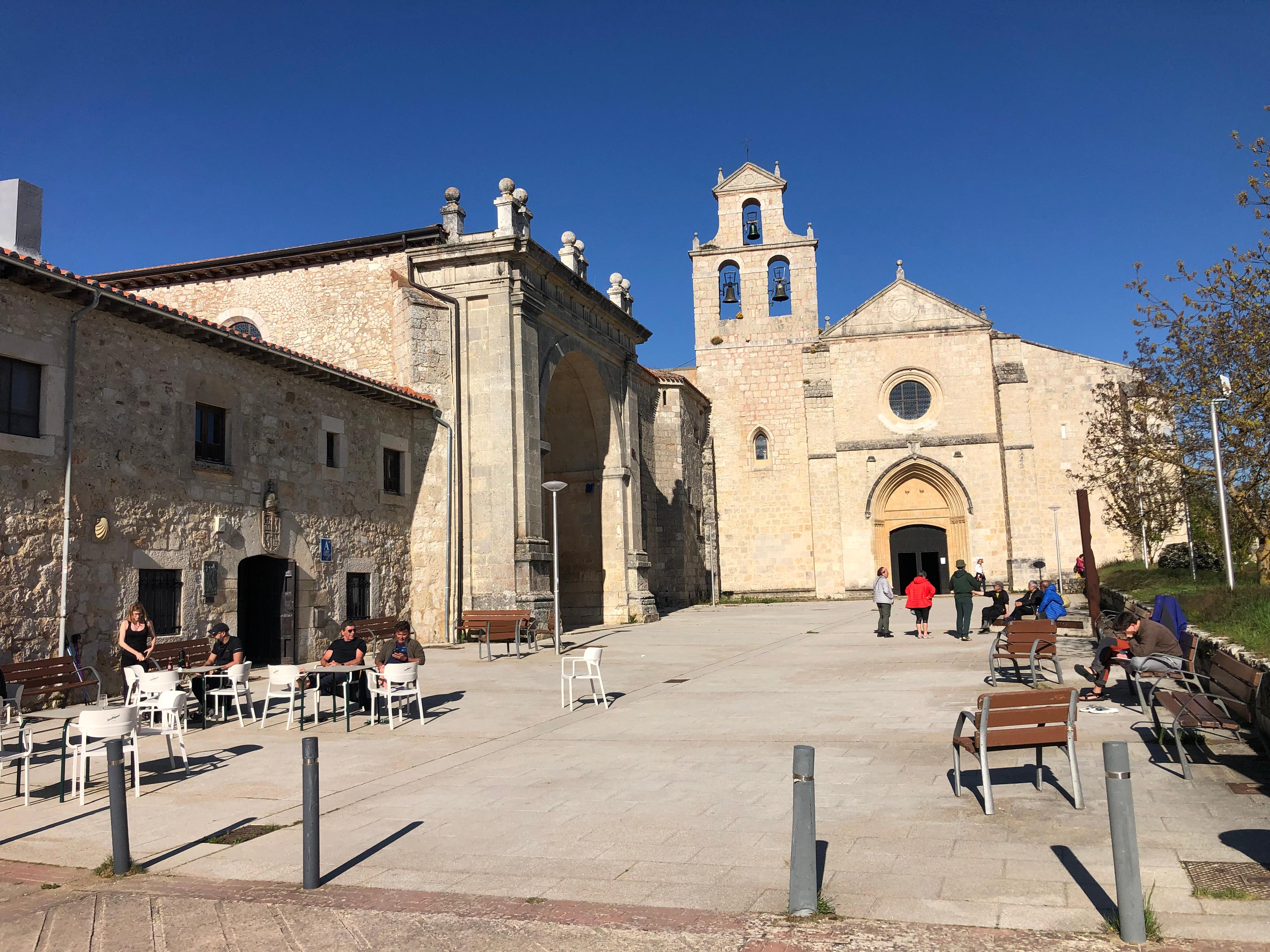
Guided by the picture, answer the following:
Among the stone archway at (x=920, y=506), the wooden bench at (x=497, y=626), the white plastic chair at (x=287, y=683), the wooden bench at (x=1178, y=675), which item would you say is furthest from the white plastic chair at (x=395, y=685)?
the stone archway at (x=920, y=506)

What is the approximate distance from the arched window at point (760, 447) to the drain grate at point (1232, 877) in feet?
109

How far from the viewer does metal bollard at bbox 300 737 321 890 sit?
197 inches

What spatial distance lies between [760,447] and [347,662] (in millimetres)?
28750

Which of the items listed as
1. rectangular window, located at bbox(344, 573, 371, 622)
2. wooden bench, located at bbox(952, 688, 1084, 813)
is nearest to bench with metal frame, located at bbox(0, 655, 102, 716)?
rectangular window, located at bbox(344, 573, 371, 622)

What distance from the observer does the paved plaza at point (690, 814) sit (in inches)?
186

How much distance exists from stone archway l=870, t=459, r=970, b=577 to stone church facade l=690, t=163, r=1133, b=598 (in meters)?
0.05

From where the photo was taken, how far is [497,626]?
16484 mm

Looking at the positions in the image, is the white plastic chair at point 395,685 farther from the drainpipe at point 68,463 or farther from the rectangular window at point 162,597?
the rectangular window at point 162,597

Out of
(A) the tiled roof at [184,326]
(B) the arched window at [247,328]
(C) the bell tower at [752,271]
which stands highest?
(C) the bell tower at [752,271]

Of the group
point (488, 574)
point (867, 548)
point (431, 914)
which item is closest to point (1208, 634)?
point (431, 914)

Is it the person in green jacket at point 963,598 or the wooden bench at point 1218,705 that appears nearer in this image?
the wooden bench at point 1218,705

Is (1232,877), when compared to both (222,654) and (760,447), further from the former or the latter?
(760,447)

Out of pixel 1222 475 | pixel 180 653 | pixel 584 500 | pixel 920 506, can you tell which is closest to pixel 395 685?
pixel 180 653

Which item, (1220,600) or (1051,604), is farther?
(1051,604)
